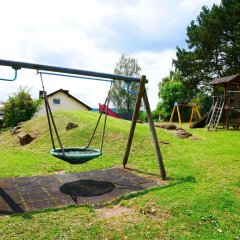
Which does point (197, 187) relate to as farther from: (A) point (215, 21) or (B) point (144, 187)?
(A) point (215, 21)

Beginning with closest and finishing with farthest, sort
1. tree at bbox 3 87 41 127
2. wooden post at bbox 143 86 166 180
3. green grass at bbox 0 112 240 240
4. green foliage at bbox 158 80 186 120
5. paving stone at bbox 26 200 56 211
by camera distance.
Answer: green grass at bbox 0 112 240 240 → paving stone at bbox 26 200 56 211 → wooden post at bbox 143 86 166 180 → tree at bbox 3 87 41 127 → green foliage at bbox 158 80 186 120

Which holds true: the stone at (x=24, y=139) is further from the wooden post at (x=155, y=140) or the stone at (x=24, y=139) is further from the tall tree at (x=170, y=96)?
the tall tree at (x=170, y=96)

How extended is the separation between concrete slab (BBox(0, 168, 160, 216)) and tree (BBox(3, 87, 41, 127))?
1945cm

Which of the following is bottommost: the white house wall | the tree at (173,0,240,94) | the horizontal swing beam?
the horizontal swing beam

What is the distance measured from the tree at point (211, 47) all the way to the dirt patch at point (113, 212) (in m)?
27.7

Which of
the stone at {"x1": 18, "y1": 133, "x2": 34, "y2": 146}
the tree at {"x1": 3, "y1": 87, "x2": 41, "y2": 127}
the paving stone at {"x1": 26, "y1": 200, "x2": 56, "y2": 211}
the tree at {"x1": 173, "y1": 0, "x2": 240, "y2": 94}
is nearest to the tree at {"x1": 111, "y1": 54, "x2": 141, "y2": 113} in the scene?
the tree at {"x1": 173, "y1": 0, "x2": 240, "y2": 94}

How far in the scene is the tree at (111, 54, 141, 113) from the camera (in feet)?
173

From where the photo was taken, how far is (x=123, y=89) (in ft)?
175

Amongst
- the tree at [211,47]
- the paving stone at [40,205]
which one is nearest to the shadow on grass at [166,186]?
the paving stone at [40,205]

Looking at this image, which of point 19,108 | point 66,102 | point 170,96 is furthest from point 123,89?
point 19,108

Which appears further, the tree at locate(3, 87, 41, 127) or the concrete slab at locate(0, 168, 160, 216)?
the tree at locate(3, 87, 41, 127)

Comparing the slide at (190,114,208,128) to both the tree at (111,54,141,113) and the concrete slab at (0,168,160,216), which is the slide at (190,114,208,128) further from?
the tree at (111,54,141,113)

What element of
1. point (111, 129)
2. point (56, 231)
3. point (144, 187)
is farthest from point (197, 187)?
point (111, 129)

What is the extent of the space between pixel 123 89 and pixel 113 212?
162 feet
